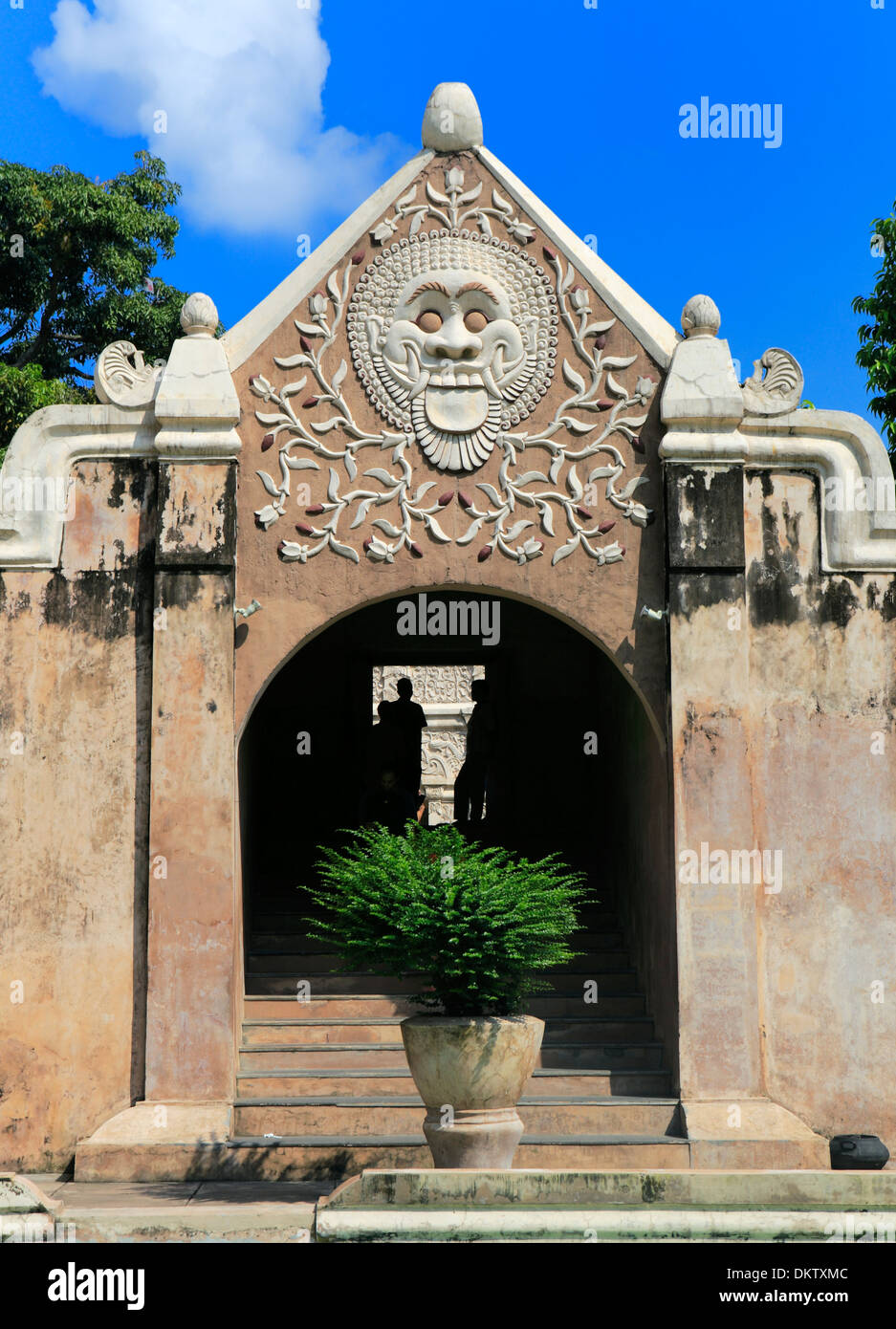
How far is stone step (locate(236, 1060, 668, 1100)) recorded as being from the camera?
9242 mm

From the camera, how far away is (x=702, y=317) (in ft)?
31.8

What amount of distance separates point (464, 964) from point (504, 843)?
536cm

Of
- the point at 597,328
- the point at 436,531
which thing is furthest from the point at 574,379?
the point at 436,531

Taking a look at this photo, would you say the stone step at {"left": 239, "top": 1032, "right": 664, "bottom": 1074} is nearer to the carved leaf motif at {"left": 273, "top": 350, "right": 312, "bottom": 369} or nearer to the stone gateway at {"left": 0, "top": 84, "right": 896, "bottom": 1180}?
the stone gateway at {"left": 0, "top": 84, "right": 896, "bottom": 1180}

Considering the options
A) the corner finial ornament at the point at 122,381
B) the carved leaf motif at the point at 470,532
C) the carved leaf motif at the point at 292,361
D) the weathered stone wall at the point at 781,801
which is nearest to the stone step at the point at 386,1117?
the weathered stone wall at the point at 781,801

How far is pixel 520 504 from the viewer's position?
9.59 m

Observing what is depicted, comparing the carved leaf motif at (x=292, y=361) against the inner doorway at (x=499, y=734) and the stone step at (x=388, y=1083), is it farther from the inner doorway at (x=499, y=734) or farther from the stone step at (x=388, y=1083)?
the stone step at (x=388, y=1083)

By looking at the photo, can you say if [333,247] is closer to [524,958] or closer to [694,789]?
[694,789]

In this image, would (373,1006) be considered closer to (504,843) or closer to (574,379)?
(504,843)

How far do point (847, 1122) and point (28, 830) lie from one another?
17.6ft

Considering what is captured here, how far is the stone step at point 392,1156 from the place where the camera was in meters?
8.65

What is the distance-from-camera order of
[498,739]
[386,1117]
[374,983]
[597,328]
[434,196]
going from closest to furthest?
[386,1117] < [597,328] < [434,196] < [374,983] < [498,739]

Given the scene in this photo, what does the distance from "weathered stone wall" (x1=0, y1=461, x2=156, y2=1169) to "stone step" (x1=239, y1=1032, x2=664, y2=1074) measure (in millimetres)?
885

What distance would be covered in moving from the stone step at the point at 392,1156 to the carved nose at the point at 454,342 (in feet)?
16.3
